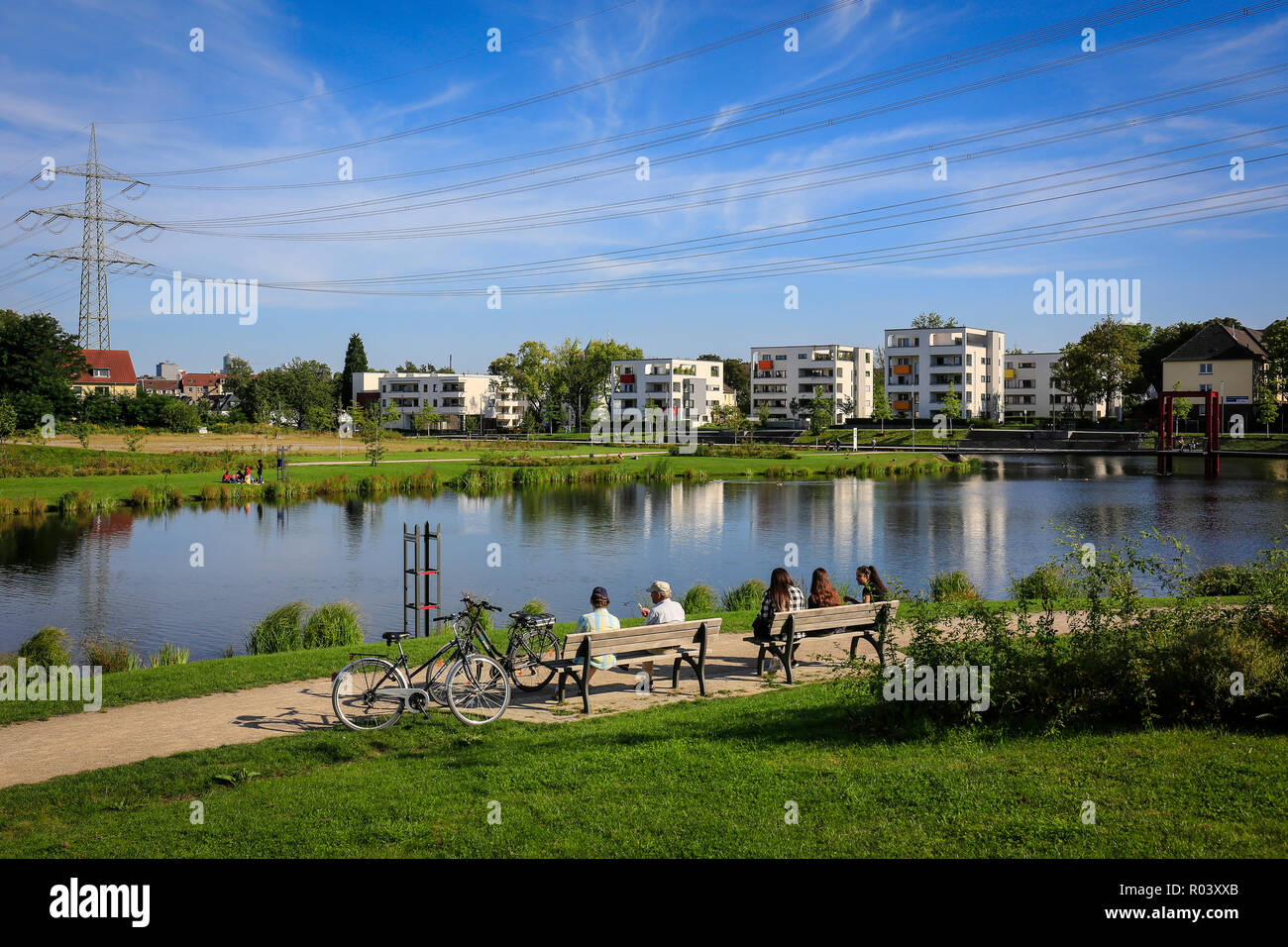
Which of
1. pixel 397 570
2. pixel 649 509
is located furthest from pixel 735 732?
pixel 649 509

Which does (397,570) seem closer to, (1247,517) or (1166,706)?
(1166,706)

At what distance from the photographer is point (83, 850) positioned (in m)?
6.46

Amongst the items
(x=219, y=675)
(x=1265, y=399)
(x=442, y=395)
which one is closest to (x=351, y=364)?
(x=442, y=395)

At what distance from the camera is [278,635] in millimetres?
17266

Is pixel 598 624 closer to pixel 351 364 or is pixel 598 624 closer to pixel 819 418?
pixel 819 418

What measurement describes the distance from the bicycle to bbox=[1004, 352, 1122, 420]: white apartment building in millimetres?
130776

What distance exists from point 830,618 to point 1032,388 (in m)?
136

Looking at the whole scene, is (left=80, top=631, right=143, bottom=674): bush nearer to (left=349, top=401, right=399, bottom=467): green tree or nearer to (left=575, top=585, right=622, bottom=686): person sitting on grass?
(left=575, top=585, right=622, bottom=686): person sitting on grass

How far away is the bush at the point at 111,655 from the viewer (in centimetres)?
1479

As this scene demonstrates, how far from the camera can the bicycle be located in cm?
980

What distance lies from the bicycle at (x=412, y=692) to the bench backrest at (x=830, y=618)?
3716mm

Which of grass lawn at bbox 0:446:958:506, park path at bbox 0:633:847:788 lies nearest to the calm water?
grass lawn at bbox 0:446:958:506

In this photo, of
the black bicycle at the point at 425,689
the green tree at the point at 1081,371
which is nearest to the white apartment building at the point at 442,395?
the green tree at the point at 1081,371

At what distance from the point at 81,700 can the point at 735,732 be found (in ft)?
27.1
